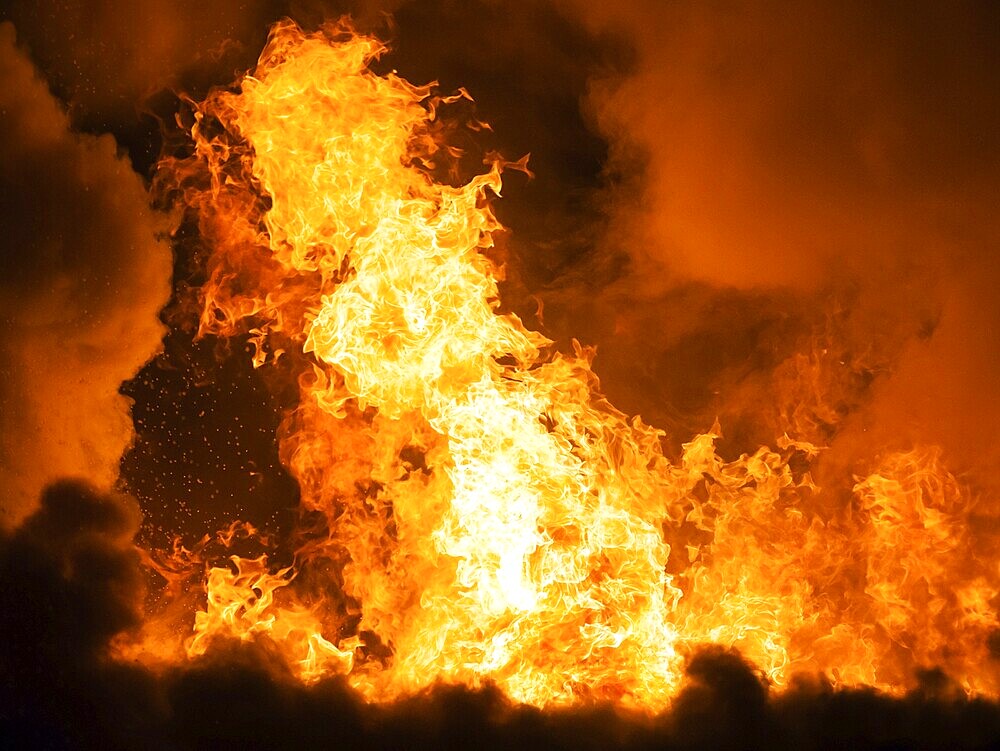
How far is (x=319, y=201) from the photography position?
8.37 meters

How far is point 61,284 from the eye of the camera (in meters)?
8.01

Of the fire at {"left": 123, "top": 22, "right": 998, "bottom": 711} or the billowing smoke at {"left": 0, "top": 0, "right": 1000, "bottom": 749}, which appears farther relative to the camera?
the fire at {"left": 123, "top": 22, "right": 998, "bottom": 711}

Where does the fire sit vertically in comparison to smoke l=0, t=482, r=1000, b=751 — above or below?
above

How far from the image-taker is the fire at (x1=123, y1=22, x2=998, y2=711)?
317 inches

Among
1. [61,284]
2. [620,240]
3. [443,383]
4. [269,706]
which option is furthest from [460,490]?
[61,284]

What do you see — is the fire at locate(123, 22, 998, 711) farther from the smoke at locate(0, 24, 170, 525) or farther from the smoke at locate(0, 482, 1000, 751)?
the smoke at locate(0, 24, 170, 525)

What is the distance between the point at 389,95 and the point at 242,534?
4.00 meters

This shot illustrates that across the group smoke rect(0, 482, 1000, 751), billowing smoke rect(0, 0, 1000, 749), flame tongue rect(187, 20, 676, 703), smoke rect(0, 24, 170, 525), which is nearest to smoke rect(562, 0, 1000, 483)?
billowing smoke rect(0, 0, 1000, 749)

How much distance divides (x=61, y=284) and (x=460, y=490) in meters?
3.54

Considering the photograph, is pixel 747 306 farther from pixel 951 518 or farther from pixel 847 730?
pixel 847 730

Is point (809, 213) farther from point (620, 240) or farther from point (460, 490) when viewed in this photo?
point (460, 490)

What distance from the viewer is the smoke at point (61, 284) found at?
7844 millimetres

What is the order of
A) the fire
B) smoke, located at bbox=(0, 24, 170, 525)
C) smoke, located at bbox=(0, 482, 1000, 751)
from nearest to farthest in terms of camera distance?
smoke, located at bbox=(0, 482, 1000, 751) < smoke, located at bbox=(0, 24, 170, 525) < the fire

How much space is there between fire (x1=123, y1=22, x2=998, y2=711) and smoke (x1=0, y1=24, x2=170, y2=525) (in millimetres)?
611
